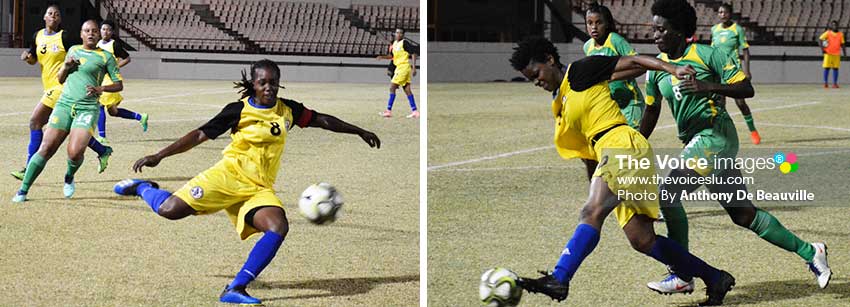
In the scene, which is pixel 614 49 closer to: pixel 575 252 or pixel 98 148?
pixel 575 252

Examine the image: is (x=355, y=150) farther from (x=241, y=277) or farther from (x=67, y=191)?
(x=241, y=277)

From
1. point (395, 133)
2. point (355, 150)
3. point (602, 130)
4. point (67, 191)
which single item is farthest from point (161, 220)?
point (395, 133)

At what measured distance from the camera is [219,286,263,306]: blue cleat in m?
5.32

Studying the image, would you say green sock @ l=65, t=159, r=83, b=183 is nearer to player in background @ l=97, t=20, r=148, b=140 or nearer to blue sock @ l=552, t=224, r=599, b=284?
player in background @ l=97, t=20, r=148, b=140

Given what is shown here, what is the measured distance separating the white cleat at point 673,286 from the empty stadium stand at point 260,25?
34090mm

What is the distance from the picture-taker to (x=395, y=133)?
1593 cm

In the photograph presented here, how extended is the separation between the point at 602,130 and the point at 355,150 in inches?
355

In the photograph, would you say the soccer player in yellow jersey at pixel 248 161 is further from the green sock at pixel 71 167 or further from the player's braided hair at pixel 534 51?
the green sock at pixel 71 167

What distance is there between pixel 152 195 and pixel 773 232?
3095 mm

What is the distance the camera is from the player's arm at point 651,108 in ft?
18.9

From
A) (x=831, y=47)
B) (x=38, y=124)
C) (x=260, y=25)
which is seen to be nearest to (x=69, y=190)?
(x=38, y=124)

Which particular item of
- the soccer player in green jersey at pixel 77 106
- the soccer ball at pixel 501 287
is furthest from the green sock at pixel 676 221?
the soccer player in green jersey at pixel 77 106

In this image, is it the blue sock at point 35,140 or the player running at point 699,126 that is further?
the blue sock at point 35,140

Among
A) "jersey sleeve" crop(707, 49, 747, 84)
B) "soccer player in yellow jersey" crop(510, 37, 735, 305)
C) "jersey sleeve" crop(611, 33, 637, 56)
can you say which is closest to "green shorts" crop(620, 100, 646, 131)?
"jersey sleeve" crop(611, 33, 637, 56)
